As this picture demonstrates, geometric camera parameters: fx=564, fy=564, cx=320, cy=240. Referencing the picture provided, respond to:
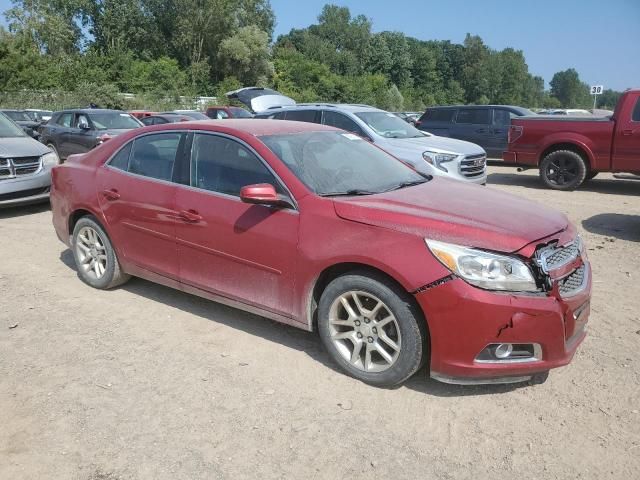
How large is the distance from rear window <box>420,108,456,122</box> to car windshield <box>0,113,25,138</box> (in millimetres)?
10667

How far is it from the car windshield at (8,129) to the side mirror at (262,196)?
748 cm

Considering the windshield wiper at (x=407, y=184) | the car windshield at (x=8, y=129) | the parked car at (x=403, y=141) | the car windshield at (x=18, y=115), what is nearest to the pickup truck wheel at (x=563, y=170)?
the parked car at (x=403, y=141)

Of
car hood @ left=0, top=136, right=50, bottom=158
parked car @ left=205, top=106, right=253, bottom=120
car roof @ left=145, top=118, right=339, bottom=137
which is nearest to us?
car roof @ left=145, top=118, right=339, bottom=137

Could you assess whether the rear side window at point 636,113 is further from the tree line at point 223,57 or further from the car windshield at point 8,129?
the tree line at point 223,57

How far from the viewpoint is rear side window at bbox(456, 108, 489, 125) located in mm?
15305

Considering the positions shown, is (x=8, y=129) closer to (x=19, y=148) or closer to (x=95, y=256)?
(x=19, y=148)

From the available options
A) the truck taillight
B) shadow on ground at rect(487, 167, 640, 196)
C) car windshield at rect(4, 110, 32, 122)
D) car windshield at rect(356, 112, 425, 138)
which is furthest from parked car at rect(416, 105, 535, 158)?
car windshield at rect(4, 110, 32, 122)

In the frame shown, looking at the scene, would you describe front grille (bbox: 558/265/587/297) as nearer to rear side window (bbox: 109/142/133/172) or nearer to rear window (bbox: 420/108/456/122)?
rear side window (bbox: 109/142/133/172)

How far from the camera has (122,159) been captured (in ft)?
16.2

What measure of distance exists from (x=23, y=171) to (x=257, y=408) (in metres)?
7.08

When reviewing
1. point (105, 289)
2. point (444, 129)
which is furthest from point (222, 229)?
point (444, 129)

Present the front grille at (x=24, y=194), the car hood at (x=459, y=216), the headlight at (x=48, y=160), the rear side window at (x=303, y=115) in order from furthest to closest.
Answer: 1. the rear side window at (x=303, y=115)
2. the headlight at (x=48, y=160)
3. the front grille at (x=24, y=194)
4. the car hood at (x=459, y=216)

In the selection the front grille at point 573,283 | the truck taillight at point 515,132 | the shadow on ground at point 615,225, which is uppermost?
the truck taillight at point 515,132

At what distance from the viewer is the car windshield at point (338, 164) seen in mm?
3902
